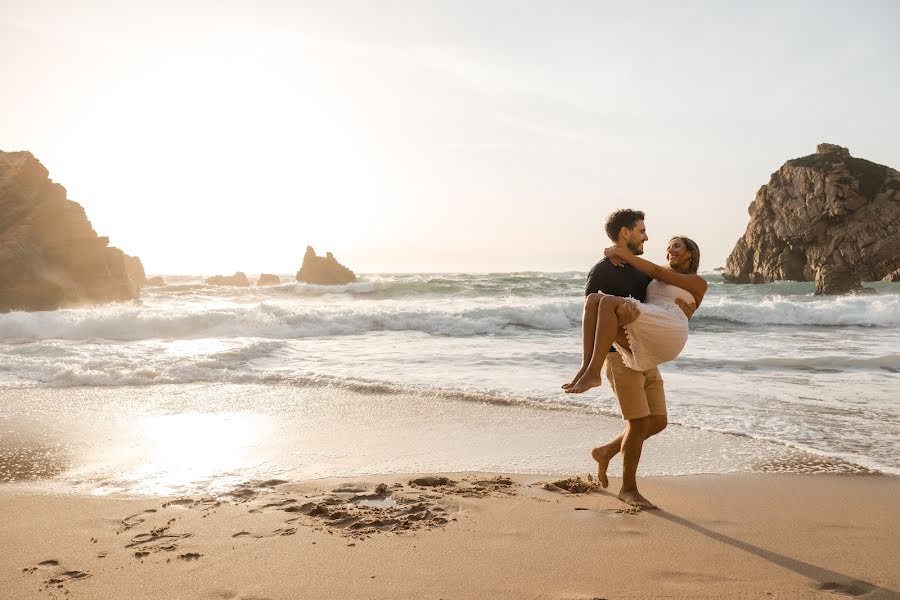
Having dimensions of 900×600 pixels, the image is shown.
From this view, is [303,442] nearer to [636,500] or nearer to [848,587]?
[636,500]

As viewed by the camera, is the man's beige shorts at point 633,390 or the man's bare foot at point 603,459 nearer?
the man's beige shorts at point 633,390

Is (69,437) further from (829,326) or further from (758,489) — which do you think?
(829,326)

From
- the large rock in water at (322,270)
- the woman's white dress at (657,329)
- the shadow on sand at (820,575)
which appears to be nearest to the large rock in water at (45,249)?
the large rock in water at (322,270)

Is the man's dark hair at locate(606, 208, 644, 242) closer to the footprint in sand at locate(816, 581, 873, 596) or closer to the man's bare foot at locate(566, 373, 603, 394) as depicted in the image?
the man's bare foot at locate(566, 373, 603, 394)

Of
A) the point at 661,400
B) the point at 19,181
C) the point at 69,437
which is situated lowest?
the point at 69,437

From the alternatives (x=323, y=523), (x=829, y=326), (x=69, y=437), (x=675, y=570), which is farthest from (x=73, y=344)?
(x=829, y=326)

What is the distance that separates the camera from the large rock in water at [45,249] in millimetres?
23922

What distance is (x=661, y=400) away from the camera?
166 inches

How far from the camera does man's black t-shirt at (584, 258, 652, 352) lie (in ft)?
13.2

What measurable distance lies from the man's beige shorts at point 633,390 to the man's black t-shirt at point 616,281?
18 centimetres

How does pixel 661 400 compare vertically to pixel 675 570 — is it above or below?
above

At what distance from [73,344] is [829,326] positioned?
21.4 m

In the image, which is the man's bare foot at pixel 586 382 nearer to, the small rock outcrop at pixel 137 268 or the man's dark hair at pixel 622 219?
the man's dark hair at pixel 622 219

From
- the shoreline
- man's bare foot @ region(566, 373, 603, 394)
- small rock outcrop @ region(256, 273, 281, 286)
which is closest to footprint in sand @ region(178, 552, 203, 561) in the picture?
the shoreline
